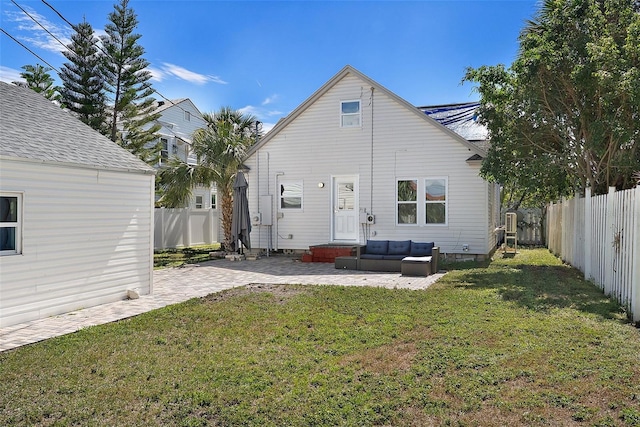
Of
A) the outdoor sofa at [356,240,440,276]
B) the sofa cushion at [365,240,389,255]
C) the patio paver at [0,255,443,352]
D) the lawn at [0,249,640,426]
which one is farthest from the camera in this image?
the sofa cushion at [365,240,389,255]

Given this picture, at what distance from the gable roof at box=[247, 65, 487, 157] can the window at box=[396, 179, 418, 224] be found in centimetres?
189

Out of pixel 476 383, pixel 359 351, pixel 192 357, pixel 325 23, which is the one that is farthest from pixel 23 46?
pixel 476 383

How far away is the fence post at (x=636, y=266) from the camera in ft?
19.6

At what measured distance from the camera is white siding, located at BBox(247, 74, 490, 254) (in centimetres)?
1425

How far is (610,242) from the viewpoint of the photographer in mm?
7785

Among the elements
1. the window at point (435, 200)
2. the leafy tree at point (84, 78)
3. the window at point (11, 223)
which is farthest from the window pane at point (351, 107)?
the leafy tree at point (84, 78)

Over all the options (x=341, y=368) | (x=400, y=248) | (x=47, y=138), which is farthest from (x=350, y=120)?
(x=341, y=368)

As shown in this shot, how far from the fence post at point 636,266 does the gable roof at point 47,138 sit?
26.3 feet

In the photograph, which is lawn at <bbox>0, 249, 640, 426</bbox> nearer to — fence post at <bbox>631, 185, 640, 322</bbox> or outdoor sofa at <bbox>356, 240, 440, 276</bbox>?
fence post at <bbox>631, 185, 640, 322</bbox>

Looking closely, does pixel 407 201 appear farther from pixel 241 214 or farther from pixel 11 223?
pixel 11 223

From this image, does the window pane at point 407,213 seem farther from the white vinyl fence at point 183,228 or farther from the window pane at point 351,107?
the white vinyl fence at point 183,228

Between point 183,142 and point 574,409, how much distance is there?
100 feet

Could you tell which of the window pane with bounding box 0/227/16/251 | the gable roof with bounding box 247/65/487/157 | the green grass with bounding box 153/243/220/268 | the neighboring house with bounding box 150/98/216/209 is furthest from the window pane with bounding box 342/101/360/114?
the neighboring house with bounding box 150/98/216/209

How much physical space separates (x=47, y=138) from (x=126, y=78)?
50.8 feet
